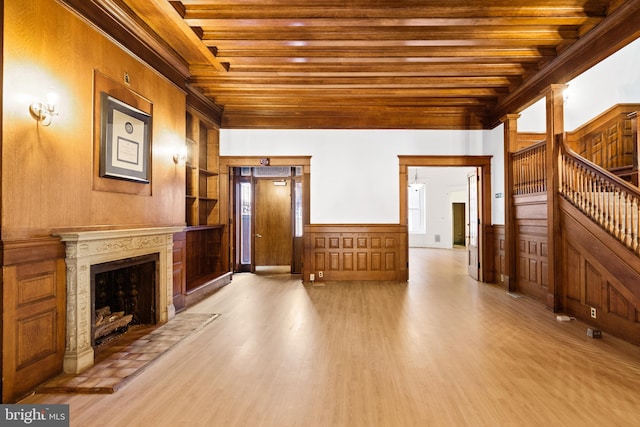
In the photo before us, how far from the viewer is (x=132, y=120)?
350 centimetres

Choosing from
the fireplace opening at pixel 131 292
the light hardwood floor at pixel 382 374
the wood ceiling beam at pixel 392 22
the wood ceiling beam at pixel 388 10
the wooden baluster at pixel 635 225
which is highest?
the wood ceiling beam at pixel 388 10

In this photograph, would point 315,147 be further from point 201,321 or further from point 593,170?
point 593,170

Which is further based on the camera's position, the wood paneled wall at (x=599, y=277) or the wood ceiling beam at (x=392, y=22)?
the wood ceiling beam at (x=392, y=22)

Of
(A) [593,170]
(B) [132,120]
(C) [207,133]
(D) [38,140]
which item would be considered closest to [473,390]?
(A) [593,170]

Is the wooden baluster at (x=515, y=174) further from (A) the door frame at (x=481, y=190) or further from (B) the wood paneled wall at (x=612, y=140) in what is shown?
(B) the wood paneled wall at (x=612, y=140)

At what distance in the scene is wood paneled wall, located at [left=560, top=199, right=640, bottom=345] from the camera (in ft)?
11.0

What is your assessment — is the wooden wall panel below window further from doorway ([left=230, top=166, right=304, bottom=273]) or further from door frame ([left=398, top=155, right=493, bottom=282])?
door frame ([left=398, top=155, right=493, bottom=282])

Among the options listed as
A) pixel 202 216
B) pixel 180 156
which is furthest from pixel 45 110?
pixel 202 216

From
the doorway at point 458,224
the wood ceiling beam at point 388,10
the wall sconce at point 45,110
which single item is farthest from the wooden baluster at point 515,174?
the doorway at point 458,224

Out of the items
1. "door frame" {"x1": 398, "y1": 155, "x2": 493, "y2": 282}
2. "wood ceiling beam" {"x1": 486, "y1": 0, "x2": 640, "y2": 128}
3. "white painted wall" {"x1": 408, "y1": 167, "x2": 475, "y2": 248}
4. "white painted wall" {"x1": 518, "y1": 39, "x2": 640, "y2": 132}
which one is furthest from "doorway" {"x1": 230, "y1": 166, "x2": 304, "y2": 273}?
"white painted wall" {"x1": 408, "y1": 167, "x2": 475, "y2": 248}

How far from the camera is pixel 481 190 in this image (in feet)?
21.8

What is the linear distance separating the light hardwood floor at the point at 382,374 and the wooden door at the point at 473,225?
7.10ft

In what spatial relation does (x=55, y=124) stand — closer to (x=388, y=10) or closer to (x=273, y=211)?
(x=388, y=10)

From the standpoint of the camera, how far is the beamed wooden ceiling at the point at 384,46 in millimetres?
3363
